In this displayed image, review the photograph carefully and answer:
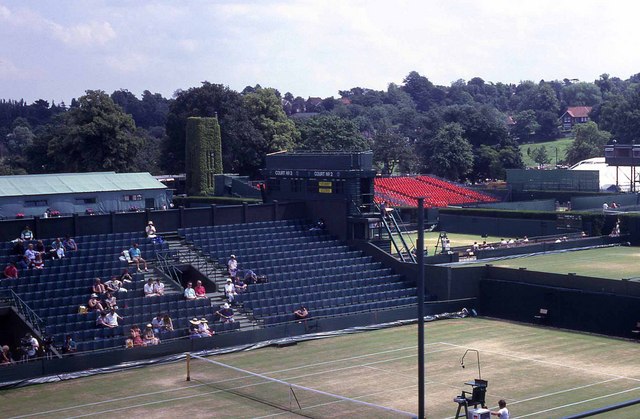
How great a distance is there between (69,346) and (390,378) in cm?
1012

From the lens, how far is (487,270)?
1555 inches

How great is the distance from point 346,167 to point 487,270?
8.19 m

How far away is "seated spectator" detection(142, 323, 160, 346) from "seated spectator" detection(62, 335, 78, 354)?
2.30 metres

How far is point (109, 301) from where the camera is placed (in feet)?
107

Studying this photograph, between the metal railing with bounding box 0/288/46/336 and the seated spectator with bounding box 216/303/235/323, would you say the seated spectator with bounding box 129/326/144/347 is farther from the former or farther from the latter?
the seated spectator with bounding box 216/303/235/323

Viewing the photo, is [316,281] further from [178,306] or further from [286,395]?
[286,395]

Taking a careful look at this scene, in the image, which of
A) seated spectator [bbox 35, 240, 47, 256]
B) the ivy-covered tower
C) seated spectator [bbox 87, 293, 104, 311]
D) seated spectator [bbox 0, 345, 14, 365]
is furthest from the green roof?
seated spectator [bbox 0, 345, 14, 365]

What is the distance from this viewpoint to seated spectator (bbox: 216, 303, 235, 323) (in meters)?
33.8

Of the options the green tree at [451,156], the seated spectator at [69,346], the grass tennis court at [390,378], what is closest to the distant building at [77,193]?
the seated spectator at [69,346]

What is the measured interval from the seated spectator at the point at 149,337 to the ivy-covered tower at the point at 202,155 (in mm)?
51181

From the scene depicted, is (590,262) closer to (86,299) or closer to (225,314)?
(225,314)

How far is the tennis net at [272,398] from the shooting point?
23.9 metres

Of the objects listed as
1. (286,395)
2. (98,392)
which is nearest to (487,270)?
(286,395)

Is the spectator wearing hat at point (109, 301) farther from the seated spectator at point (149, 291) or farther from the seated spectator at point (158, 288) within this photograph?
the seated spectator at point (158, 288)
